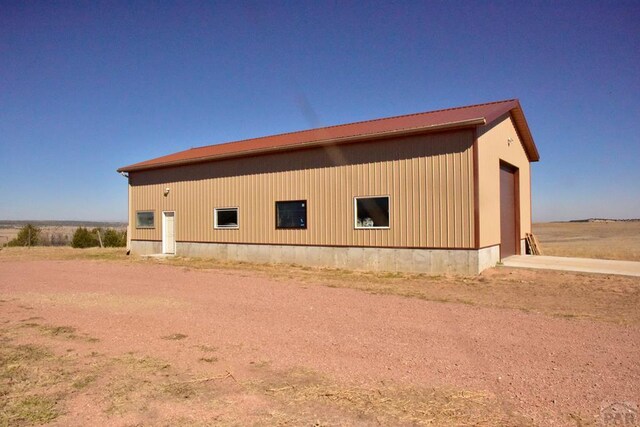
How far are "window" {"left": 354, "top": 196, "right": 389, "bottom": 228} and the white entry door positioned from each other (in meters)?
9.36

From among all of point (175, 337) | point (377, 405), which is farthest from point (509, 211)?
point (377, 405)

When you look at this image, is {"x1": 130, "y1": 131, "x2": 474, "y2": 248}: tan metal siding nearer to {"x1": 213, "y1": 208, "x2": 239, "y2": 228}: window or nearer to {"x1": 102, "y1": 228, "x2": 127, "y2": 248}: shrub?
{"x1": 213, "y1": 208, "x2": 239, "y2": 228}: window

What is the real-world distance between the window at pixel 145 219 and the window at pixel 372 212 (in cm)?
1079

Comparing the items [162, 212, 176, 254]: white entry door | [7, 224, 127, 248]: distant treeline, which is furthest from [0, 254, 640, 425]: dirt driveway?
[7, 224, 127, 248]: distant treeline

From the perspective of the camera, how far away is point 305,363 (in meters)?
4.97

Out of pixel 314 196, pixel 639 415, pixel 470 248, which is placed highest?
pixel 314 196

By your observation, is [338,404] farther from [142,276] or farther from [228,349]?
[142,276]

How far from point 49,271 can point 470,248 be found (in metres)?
12.4

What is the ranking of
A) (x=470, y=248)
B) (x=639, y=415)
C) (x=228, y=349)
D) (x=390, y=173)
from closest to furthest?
(x=639, y=415) < (x=228, y=349) < (x=470, y=248) < (x=390, y=173)

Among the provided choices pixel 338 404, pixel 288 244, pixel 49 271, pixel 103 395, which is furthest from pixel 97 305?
pixel 288 244

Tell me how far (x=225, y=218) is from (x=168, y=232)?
Answer: 12.2 ft

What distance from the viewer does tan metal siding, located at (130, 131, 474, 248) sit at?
1267 cm

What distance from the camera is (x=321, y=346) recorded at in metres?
5.62

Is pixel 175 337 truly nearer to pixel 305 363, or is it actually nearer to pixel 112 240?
pixel 305 363
